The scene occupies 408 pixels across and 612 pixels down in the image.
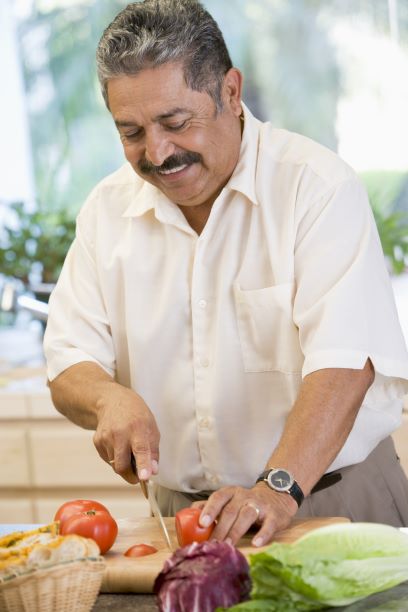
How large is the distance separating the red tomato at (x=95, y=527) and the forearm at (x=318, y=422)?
281 mm

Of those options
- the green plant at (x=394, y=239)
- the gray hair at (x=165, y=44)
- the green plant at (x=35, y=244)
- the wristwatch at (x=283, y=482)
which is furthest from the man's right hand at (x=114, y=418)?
the green plant at (x=35, y=244)

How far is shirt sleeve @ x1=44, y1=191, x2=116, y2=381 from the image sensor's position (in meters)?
2.01

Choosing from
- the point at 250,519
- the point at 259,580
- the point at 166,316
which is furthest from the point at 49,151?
the point at 259,580

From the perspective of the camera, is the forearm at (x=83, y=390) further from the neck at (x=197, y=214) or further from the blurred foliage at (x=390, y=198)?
the blurred foliage at (x=390, y=198)

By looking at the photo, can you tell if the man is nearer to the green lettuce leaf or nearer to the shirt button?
the shirt button

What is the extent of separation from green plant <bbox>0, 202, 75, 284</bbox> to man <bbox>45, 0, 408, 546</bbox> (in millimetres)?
1879

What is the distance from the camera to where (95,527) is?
5.20 ft

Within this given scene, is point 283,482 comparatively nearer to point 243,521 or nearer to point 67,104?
point 243,521

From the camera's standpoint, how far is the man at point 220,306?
5.72 feet

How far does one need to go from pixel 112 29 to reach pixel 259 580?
3.48 ft

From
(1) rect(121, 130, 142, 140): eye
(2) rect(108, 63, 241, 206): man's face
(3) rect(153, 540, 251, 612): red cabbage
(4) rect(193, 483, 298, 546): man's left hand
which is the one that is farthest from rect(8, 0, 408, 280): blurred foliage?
(3) rect(153, 540, 251, 612): red cabbage

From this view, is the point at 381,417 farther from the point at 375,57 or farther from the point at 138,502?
the point at 375,57

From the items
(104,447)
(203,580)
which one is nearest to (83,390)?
(104,447)

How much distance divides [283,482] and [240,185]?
1.98ft
